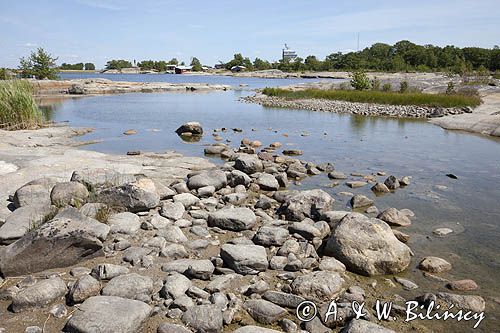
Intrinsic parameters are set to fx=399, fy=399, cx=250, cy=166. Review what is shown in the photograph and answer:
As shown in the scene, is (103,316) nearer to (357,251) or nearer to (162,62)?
(357,251)

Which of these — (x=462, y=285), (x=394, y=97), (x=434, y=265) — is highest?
(x=394, y=97)

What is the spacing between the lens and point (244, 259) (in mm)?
7070

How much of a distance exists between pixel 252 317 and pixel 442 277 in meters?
3.92

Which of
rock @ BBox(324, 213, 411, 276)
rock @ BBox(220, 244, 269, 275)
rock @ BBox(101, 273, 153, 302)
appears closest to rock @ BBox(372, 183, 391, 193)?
rock @ BBox(324, 213, 411, 276)

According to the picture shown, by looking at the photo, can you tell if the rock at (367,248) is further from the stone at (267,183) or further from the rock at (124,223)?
the stone at (267,183)

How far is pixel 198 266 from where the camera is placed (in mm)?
6781

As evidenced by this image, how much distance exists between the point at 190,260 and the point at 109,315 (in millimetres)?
2270

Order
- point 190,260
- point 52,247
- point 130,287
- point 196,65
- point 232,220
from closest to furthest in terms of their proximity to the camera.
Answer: point 130,287 < point 52,247 < point 190,260 < point 232,220 < point 196,65

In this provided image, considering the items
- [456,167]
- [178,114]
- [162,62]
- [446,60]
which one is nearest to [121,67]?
[162,62]

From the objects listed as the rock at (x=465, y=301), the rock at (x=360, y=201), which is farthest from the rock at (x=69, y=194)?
the rock at (x=465, y=301)

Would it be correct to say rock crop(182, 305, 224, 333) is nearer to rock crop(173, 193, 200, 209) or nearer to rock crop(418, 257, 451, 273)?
rock crop(418, 257, 451, 273)

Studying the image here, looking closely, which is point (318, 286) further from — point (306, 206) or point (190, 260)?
point (306, 206)

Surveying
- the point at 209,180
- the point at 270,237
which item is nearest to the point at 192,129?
the point at 209,180

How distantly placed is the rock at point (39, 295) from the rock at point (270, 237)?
3754mm
